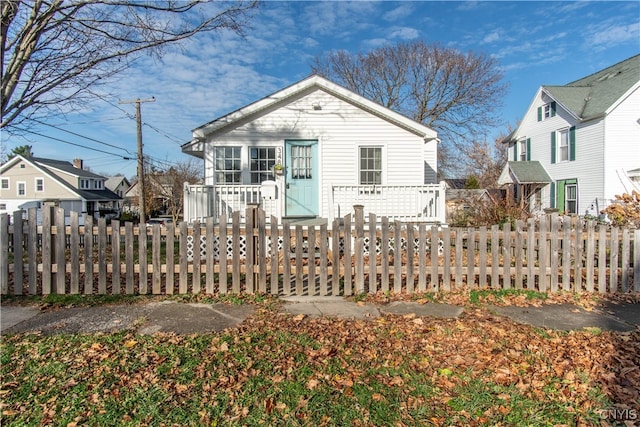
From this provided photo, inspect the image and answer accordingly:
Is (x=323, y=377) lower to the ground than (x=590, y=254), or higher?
lower

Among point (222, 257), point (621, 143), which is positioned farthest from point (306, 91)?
point (621, 143)

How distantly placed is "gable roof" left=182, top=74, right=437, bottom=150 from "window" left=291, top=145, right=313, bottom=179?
148 cm

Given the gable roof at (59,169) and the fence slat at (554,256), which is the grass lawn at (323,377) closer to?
the fence slat at (554,256)

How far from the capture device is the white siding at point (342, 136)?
11.0 metres

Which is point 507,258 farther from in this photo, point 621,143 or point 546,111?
point 546,111

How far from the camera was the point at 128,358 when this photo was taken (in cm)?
336

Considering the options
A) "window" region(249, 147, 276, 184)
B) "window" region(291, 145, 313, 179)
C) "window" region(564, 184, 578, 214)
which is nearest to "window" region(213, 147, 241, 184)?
"window" region(249, 147, 276, 184)

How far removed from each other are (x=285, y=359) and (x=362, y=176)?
8.45 metres

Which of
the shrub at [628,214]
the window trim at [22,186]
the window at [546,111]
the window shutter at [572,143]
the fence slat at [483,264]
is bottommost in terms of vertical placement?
the fence slat at [483,264]

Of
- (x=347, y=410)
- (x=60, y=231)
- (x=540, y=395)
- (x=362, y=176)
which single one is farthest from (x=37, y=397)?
(x=362, y=176)

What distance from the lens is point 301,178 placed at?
36.5ft

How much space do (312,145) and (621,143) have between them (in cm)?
1691

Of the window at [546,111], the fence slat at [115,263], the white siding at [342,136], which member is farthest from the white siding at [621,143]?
the fence slat at [115,263]

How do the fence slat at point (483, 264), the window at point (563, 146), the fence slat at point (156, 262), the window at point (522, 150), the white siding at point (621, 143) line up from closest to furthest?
the fence slat at point (156, 262)
the fence slat at point (483, 264)
the white siding at point (621, 143)
the window at point (563, 146)
the window at point (522, 150)
